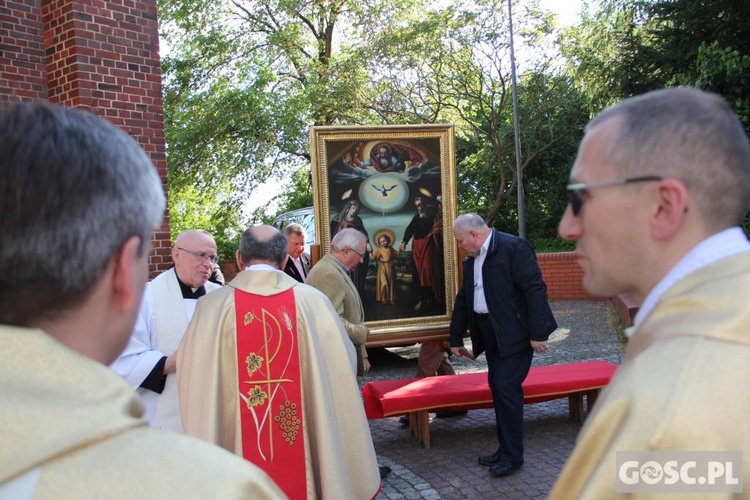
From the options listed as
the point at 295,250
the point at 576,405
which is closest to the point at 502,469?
the point at 576,405

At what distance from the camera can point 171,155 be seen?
19750 millimetres

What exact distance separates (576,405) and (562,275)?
33.5 feet

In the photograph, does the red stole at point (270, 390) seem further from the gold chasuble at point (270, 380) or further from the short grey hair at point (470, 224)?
the short grey hair at point (470, 224)

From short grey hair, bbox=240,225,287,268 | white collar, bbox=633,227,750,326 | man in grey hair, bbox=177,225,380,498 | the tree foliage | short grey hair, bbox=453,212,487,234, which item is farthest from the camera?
the tree foliage

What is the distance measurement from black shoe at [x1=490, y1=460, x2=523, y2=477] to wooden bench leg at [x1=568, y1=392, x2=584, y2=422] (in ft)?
4.24

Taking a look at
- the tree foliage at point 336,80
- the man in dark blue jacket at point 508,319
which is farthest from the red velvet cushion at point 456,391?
the tree foliage at point 336,80

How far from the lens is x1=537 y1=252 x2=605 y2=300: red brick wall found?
620 inches

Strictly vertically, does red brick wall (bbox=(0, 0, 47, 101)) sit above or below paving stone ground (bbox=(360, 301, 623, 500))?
above

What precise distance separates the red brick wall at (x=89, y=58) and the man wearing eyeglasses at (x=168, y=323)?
205cm

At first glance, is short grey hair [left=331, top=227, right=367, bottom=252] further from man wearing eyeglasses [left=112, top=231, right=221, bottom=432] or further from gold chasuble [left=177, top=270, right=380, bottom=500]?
gold chasuble [left=177, top=270, right=380, bottom=500]

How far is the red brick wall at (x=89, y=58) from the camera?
568cm

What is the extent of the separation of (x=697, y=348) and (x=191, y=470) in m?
0.77

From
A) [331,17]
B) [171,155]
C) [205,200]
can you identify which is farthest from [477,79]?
[205,200]

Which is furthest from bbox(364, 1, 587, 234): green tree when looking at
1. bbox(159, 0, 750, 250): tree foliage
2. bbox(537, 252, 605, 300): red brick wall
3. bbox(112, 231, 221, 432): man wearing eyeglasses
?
bbox(112, 231, 221, 432): man wearing eyeglasses
